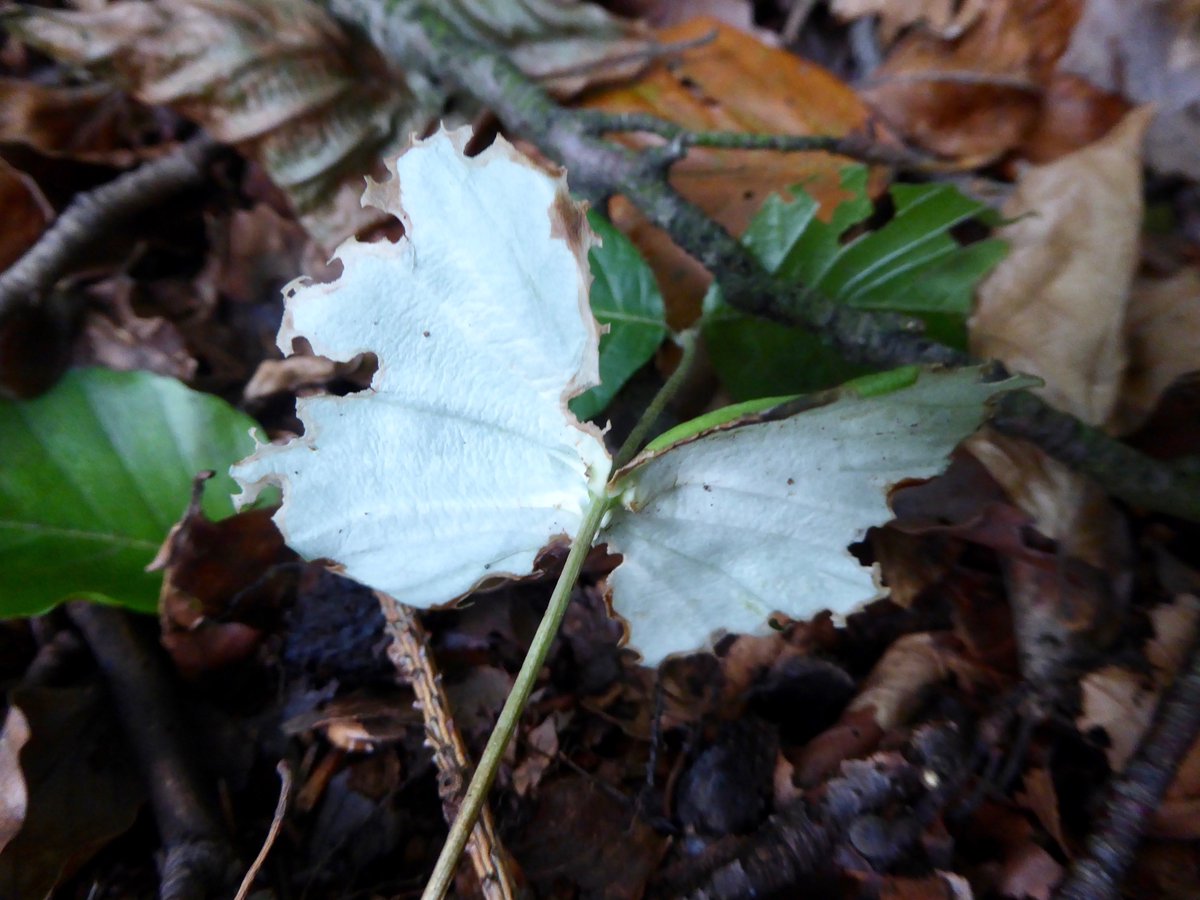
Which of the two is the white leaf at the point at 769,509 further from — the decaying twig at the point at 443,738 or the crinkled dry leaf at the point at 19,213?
the crinkled dry leaf at the point at 19,213

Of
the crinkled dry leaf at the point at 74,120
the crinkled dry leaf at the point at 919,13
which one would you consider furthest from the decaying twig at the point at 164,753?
the crinkled dry leaf at the point at 919,13

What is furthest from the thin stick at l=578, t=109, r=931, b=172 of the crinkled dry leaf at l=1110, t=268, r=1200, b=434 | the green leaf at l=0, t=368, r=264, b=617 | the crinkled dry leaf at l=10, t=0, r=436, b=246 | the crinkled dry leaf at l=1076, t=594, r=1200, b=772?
the crinkled dry leaf at l=1076, t=594, r=1200, b=772

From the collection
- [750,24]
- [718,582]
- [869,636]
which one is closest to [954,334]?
[869,636]

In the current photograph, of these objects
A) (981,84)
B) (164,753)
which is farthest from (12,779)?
(981,84)

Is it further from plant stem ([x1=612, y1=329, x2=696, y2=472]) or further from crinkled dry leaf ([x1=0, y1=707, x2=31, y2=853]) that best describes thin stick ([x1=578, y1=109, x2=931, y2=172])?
crinkled dry leaf ([x1=0, y1=707, x2=31, y2=853])

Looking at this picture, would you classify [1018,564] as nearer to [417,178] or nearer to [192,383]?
[417,178]

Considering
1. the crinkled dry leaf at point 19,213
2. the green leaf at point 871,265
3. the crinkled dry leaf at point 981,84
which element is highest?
the crinkled dry leaf at point 981,84
